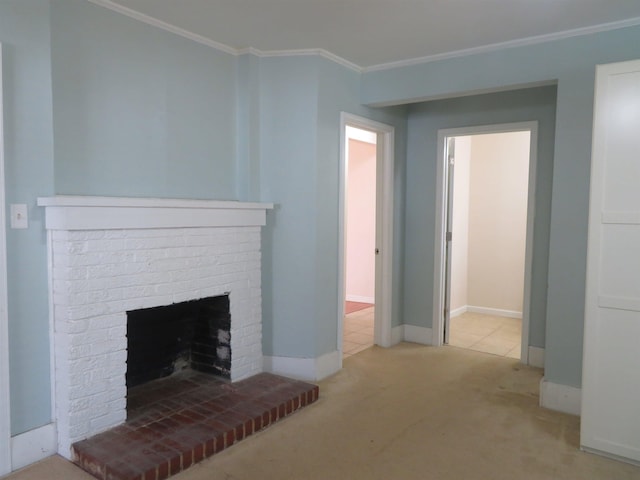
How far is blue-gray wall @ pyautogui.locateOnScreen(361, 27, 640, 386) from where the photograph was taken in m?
2.98

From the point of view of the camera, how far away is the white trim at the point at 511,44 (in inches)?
114

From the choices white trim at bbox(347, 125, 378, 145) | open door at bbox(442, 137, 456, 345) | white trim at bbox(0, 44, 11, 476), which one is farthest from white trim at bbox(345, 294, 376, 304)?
white trim at bbox(0, 44, 11, 476)

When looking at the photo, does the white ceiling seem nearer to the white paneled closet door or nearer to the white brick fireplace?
the white paneled closet door

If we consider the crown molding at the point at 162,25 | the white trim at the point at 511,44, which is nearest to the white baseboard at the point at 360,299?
the white trim at the point at 511,44

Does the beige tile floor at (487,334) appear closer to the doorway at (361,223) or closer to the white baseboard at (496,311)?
the white baseboard at (496,311)

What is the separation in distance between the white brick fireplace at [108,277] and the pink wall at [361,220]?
11.4ft

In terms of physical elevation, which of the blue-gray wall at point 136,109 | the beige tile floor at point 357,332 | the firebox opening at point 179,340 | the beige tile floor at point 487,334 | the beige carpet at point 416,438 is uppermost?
the blue-gray wall at point 136,109

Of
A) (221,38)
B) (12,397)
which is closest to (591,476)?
(12,397)

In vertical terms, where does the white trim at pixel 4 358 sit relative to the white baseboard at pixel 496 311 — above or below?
above

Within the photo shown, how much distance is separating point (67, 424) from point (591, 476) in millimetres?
2728

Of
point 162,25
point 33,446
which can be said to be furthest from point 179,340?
point 162,25

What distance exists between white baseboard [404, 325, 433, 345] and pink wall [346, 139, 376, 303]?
1.76 metres

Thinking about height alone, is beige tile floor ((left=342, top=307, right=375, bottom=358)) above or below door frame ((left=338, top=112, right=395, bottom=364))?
below

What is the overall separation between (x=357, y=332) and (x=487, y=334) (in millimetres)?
1397
